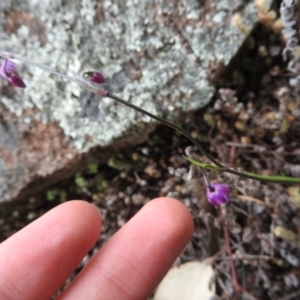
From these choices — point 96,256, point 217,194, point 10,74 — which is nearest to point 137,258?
point 96,256

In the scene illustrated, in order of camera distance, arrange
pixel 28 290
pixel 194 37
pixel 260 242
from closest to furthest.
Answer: pixel 28 290 → pixel 194 37 → pixel 260 242

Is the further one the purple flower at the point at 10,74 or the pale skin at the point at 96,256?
the pale skin at the point at 96,256

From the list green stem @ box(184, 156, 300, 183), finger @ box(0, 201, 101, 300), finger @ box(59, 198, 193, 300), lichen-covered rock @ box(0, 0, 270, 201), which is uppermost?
lichen-covered rock @ box(0, 0, 270, 201)

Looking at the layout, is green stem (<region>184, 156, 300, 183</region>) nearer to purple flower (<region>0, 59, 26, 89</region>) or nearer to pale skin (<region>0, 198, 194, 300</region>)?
pale skin (<region>0, 198, 194, 300</region>)

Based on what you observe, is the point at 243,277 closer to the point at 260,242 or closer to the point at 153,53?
the point at 260,242

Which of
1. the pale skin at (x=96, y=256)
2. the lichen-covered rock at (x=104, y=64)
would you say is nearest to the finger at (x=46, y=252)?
the pale skin at (x=96, y=256)

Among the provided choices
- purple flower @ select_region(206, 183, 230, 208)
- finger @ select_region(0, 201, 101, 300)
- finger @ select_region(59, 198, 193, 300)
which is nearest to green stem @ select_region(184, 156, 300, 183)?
purple flower @ select_region(206, 183, 230, 208)

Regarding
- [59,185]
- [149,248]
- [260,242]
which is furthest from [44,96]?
[260,242]

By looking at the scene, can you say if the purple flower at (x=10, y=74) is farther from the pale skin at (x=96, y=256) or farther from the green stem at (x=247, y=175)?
the green stem at (x=247, y=175)
